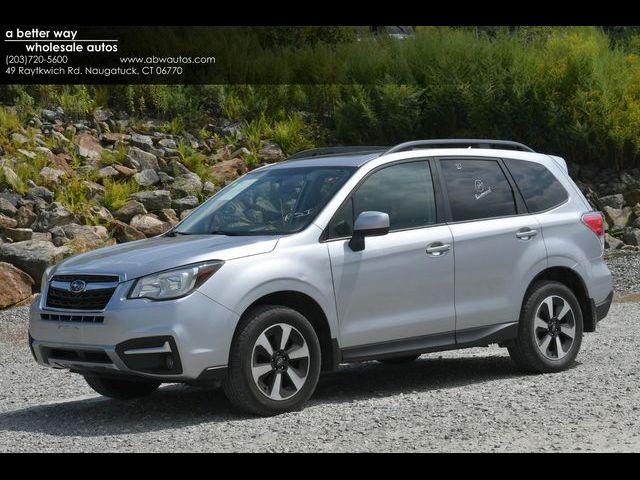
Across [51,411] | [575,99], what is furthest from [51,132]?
[51,411]

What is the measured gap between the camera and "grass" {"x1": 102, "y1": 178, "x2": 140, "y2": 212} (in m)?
19.8

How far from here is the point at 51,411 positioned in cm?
886

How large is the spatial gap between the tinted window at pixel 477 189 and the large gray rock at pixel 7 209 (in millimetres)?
11039

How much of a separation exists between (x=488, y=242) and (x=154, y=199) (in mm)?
11659

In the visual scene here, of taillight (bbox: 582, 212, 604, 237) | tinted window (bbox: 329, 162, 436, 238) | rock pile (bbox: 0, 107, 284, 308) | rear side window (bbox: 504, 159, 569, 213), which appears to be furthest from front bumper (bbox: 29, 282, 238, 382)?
rock pile (bbox: 0, 107, 284, 308)

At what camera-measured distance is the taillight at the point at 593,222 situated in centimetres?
1015

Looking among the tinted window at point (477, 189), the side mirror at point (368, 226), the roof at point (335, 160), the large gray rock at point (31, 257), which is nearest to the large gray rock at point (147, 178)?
the large gray rock at point (31, 257)

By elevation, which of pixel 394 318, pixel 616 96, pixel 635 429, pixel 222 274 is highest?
pixel 616 96

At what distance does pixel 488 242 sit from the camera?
9297 millimetres

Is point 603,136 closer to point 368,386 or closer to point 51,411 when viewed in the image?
point 368,386

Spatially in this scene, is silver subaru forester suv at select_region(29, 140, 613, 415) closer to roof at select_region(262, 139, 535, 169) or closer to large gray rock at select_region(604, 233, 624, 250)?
roof at select_region(262, 139, 535, 169)

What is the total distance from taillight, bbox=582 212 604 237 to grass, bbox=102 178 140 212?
1119 centimetres

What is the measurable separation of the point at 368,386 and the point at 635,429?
2.78m

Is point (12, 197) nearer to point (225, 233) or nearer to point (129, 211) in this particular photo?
point (129, 211)
